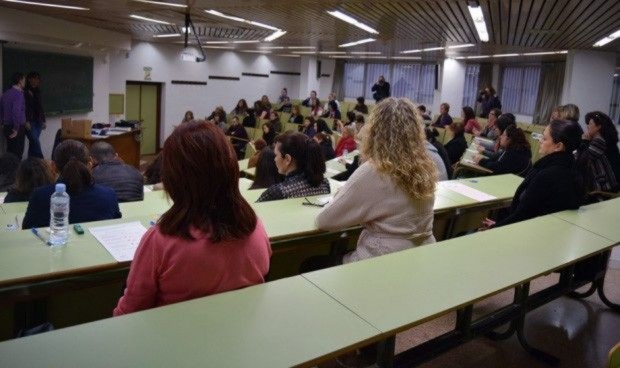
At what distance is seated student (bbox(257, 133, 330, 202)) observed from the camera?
3.22m

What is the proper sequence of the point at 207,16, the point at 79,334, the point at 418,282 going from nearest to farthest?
the point at 79,334 → the point at 418,282 → the point at 207,16

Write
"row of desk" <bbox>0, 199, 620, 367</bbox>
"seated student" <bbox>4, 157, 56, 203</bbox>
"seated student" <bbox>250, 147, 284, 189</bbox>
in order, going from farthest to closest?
"seated student" <bbox>250, 147, 284, 189</bbox> < "seated student" <bbox>4, 157, 56, 203</bbox> < "row of desk" <bbox>0, 199, 620, 367</bbox>

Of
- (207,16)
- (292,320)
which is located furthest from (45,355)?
(207,16)

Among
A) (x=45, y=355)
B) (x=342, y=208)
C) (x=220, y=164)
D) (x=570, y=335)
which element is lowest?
(x=570, y=335)

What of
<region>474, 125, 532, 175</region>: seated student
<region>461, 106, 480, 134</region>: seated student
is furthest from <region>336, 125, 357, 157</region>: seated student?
<region>461, 106, 480, 134</region>: seated student

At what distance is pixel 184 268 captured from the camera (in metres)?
1.68

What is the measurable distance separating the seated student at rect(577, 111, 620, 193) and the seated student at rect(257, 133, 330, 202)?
2.75m

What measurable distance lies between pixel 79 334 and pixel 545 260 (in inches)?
78.6

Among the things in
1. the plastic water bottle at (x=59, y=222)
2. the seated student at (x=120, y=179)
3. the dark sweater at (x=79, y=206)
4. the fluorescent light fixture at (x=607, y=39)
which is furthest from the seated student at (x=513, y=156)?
the plastic water bottle at (x=59, y=222)

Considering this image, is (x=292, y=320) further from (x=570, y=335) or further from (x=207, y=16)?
(x=207, y=16)

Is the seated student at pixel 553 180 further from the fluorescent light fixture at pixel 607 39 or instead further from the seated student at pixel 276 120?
the seated student at pixel 276 120

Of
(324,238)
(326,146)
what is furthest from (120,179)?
(326,146)

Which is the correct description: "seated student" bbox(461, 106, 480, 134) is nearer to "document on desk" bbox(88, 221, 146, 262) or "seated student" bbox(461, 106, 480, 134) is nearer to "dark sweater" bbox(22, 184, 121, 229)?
"dark sweater" bbox(22, 184, 121, 229)

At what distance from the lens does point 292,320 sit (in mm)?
1708
